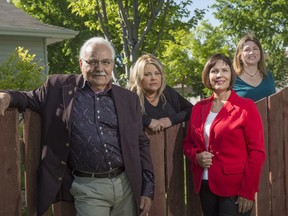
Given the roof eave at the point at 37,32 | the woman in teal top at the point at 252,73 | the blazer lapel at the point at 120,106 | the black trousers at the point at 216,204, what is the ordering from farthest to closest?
the roof eave at the point at 37,32 → the woman in teal top at the point at 252,73 → the black trousers at the point at 216,204 → the blazer lapel at the point at 120,106

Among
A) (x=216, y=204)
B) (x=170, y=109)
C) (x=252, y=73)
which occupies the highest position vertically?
(x=252, y=73)

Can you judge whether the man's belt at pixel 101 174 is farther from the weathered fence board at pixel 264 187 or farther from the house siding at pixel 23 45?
the house siding at pixel 23 45

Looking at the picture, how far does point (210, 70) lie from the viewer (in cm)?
336

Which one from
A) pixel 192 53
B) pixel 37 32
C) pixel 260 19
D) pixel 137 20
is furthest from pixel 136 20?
pixel 192 53

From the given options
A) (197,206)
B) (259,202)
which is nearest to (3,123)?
(197,206)

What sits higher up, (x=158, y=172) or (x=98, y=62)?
(x=98, y=62)

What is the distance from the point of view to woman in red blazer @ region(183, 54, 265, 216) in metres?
3.17

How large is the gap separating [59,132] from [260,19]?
22341 mm

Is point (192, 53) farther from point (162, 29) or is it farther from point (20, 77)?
point (20, 77)

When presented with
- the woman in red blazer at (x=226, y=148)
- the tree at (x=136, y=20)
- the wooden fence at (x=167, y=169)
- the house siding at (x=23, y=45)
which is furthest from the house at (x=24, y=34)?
the woman in red blazer at (x=226, y=148)

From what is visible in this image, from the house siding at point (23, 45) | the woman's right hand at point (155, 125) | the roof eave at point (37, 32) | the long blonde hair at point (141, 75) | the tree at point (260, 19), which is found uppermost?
the tree at point (260, 19)

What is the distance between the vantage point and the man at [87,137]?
112 inches

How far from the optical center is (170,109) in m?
3.64

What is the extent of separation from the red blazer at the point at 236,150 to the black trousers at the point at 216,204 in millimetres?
57
